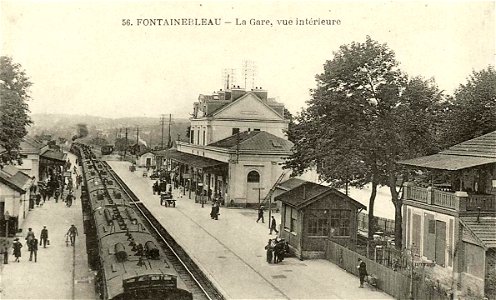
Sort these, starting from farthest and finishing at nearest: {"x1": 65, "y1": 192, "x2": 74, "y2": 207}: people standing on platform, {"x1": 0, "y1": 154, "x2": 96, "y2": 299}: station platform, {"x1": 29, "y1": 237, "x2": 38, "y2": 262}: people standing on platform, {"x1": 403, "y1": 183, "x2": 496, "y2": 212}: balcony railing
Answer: {"x1": 65, "y1": 192, "x2": 74, "y2": 207}: people standing on platform, {"x1": 29, "y1": 237, "x2": 38, "y2": 262}: people standing on platform, {"x1": 403, "y1": 183, "x2": 496, "y2": 212}: balcony railing, {"x1": 0, "y1": 154, "x2": 96, "y2": 299}: station platform

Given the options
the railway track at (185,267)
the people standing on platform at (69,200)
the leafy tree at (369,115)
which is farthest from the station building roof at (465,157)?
the people standing on platform at (69,200)

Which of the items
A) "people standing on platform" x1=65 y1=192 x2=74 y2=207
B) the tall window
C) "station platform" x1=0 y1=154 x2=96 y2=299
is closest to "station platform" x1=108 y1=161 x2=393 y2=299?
the tall window

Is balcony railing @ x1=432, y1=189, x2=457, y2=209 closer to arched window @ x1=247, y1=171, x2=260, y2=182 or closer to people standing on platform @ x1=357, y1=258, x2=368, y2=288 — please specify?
people standing on platform @ x1=357, y1=258, x2=368, y2=288

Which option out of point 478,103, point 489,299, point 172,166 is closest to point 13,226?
point 489,299

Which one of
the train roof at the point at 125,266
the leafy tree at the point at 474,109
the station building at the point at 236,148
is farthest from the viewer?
the station building at the point at 236,148

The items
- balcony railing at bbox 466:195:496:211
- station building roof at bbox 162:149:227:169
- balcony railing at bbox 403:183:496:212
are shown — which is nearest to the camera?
balcony railing at bbox 403:183:496:212

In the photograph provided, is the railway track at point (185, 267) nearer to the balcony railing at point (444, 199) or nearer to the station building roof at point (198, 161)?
the balcony railing at point (444, 199)

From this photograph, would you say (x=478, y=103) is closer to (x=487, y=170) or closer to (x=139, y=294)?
(x=487, y=170)
